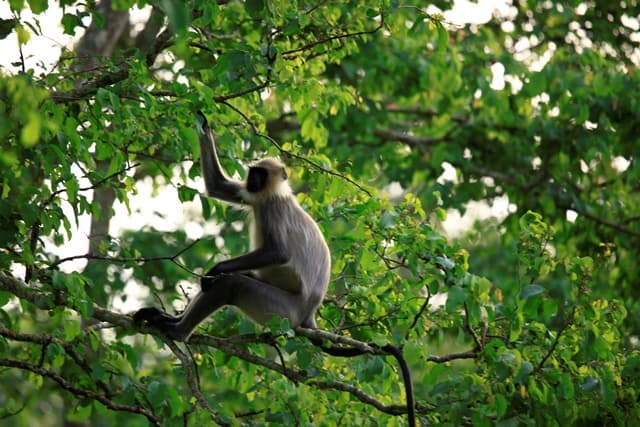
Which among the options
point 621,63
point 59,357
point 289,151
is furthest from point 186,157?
point 621,63

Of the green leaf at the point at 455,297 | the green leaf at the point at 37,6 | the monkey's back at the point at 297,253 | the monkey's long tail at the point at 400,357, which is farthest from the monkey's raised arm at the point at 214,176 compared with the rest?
the green leaf at the point at 37,6

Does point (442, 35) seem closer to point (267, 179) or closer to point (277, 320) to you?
point (277, 320)

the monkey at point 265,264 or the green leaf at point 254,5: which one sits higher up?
the monkey at point 265,264

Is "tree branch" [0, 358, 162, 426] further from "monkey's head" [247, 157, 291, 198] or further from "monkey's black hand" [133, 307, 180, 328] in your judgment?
"monkey's head" [247, 157, 291, 198]

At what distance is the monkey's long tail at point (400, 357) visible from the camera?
400 centimetres

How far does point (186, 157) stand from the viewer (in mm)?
4914

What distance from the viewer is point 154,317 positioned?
4.61 meters

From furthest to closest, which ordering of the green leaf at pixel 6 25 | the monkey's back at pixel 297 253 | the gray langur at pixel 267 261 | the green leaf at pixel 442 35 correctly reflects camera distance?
the monkey's back at pixel 297 253 < the gray langur at pixel 267 261 < the green leaf at pixel 442 35 < the green leaf at pixel 6 25

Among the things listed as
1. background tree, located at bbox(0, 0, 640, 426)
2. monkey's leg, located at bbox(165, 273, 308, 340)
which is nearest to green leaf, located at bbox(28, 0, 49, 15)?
background tree, located at bbox(0, 0, 640, 426)

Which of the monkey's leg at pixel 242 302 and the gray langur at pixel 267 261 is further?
the gray langur at pixel 267 261

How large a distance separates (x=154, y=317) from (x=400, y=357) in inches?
49.2

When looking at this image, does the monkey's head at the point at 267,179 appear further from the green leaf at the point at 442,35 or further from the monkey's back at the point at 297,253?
the green leaf at the point at 442,35

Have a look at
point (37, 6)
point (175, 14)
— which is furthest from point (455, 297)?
point (175, 14)

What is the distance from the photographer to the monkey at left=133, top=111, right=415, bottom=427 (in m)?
4.76
